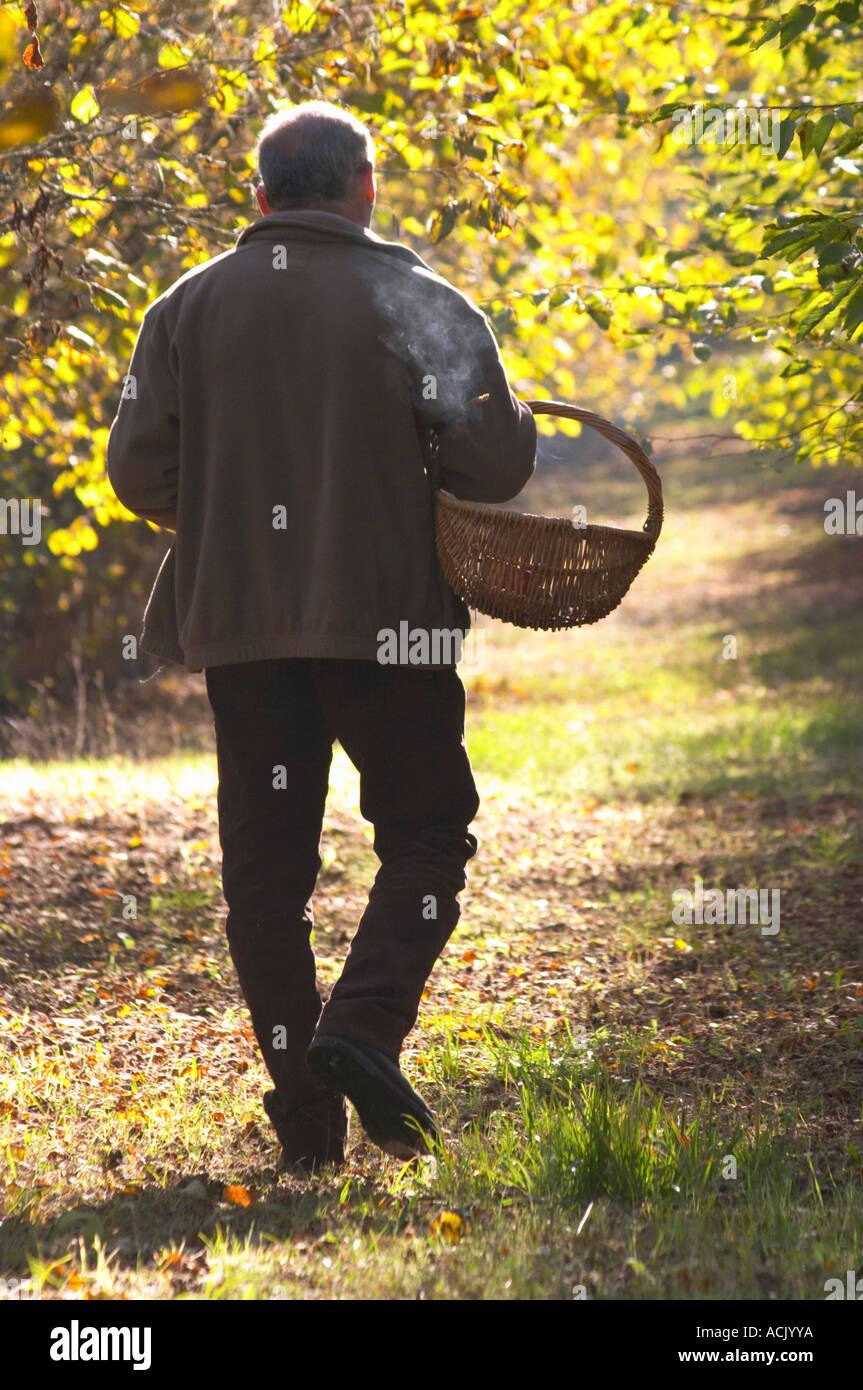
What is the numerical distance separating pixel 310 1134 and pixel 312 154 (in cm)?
218

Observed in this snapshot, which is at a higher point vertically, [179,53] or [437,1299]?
[179,53]

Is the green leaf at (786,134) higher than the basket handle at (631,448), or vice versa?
the green leaf at (786,134)

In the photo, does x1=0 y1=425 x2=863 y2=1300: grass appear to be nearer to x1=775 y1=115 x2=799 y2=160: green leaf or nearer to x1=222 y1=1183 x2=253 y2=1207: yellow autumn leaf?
x1=222 y1=1183 x2=253 y2=1207: yellow autumn leaf

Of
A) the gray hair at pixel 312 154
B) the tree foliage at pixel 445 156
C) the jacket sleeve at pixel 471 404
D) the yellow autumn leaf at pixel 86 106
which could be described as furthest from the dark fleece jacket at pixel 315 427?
the yellow autumn leaf at pixel 86 106

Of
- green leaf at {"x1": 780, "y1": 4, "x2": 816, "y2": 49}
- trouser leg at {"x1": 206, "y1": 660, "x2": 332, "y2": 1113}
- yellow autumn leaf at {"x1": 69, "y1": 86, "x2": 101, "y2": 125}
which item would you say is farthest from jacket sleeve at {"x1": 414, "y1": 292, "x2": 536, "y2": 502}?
yellow autumn leaf at {"x1": 69, "y1": 86, "x2": 101, "y2": 125}

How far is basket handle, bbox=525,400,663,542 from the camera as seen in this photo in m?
3.02

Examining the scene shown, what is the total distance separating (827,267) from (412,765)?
5.52 ft

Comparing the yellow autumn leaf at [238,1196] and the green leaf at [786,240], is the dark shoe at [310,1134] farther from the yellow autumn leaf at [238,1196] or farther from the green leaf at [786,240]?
the green leaf at [786,240]

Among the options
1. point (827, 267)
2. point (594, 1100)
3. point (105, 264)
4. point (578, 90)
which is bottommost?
point (594, 1100)

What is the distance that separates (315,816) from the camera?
3055 millimetres

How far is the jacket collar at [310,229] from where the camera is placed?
9.60 feet

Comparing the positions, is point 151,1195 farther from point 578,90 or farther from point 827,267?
point 578,90

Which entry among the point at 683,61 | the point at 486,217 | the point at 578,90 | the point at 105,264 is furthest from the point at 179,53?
the point at 683,61
